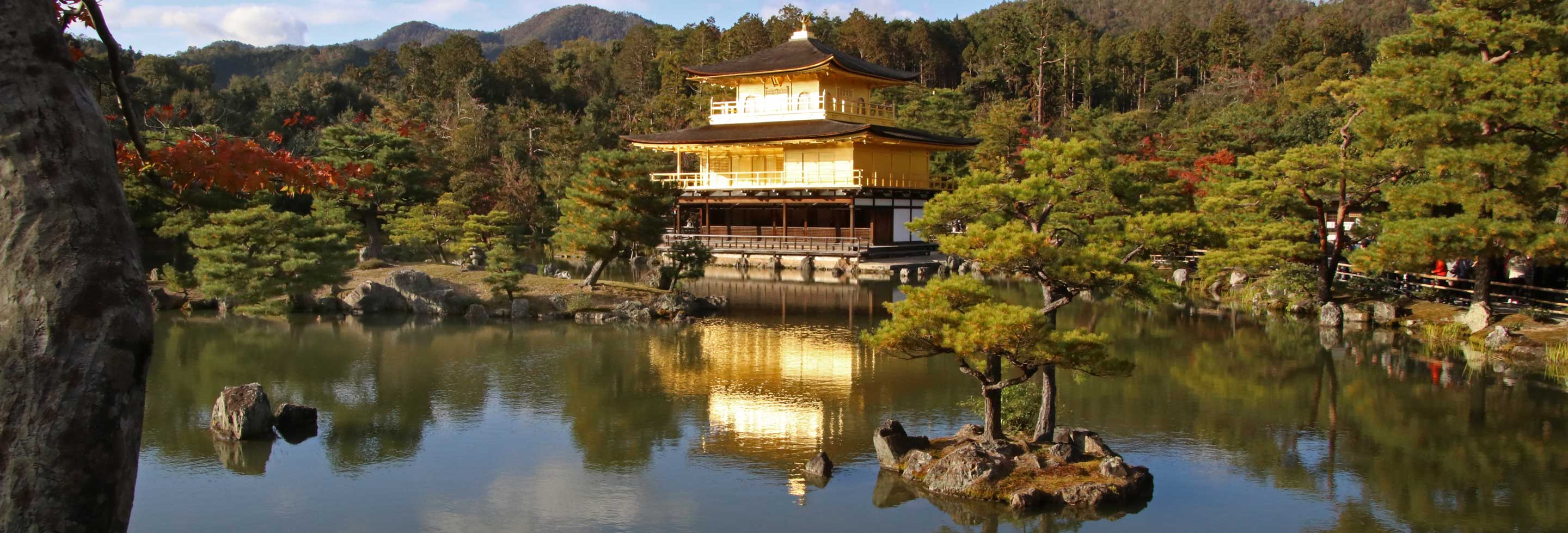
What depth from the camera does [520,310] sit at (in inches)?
682

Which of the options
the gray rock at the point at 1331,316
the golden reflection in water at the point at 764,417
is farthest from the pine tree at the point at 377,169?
the gray rock at the point at 1331,316

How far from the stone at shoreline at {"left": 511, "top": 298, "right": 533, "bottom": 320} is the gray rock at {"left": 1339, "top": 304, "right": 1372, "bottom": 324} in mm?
13020

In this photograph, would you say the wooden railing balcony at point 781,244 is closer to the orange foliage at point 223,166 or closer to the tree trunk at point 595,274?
the tree trunk at point 595,274

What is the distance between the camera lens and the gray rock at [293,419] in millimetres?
9930

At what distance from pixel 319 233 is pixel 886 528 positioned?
1272 centimetres

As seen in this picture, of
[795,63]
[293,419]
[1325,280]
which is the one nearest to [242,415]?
[293,419]

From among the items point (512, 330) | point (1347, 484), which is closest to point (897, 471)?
point (1347, 484)

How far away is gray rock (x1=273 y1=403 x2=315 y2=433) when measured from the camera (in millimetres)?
9930

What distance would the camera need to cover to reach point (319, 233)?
1692 centimetres

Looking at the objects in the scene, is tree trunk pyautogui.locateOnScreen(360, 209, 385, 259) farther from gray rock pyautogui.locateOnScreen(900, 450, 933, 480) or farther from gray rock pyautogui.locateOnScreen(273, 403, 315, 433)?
gray rock pyautogui.locateOnScreen(900, 450, 933, 480)

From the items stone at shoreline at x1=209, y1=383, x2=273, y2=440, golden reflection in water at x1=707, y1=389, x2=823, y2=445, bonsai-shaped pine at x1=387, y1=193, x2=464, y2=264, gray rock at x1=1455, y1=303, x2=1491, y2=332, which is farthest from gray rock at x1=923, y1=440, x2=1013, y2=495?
bonsai-shaped pine at x1=387, y1=193, x2=464, y2=264

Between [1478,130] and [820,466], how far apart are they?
37.2ft

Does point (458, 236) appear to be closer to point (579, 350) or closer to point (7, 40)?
point (579, 350)

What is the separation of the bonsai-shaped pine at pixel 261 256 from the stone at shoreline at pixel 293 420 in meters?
6.69
